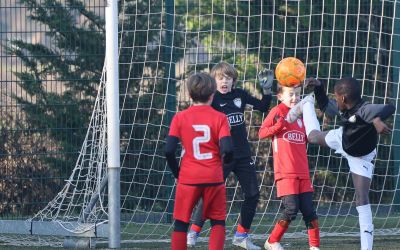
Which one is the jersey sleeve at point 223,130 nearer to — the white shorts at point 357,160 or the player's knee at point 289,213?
the white shorts at point 357,160

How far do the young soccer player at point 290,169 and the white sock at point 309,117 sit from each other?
0.98ft

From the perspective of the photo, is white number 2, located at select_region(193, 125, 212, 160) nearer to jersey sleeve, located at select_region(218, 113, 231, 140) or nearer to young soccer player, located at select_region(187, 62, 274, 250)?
jersey sleeve, located at select_region(218, 113, 231, 140)

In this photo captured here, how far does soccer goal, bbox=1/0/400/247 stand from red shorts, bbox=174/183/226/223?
2.95 meters

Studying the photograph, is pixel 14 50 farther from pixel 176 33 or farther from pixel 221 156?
pixel 221 156

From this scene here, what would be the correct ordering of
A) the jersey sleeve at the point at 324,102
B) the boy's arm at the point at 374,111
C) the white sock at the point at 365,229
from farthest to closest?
the jersey sleeve at the point at 324,102
the white sock at the point at 365,229
the boy's arm at the point at 374,111

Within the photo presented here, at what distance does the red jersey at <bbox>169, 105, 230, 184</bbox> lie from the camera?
22.5 feet

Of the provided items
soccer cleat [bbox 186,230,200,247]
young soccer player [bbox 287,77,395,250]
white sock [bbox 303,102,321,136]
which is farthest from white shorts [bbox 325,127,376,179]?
soccer cleat [bbox 186,230,200,247]

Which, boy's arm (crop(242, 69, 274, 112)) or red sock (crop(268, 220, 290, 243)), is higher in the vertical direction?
boy's arm (crop(242, 69, 274, 112))

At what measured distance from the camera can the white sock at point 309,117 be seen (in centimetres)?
766

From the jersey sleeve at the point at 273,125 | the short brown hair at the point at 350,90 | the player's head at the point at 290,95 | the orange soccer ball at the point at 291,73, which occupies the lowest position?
the jersey sleeve at the point at 273,125

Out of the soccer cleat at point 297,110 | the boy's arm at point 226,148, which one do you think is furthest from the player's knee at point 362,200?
the boy's arm at point 226,148

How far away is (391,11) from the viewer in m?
11.1

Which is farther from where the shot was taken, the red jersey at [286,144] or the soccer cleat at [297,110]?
the red jersey at [286,144]

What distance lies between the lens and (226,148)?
6.75m
